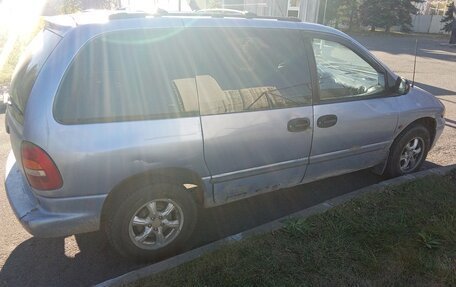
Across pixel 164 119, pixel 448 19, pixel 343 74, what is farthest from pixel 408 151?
pixel 448 19

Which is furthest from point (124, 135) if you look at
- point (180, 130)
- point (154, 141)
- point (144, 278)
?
point (144, 278)

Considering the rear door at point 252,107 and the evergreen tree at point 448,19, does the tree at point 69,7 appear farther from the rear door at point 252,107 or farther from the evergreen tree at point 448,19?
the evergreen tree at point 448,19

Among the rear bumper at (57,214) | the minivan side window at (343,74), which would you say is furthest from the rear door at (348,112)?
the rear bumper at (57,214)

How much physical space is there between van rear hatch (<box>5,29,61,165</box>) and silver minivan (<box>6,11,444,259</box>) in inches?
0.6

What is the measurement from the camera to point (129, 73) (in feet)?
8.37

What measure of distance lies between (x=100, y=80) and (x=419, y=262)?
8.48 ft

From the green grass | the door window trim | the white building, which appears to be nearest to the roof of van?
the door window trim

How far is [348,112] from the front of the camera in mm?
3410

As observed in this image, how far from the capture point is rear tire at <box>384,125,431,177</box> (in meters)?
4.00

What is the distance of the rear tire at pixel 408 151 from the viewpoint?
157 inches

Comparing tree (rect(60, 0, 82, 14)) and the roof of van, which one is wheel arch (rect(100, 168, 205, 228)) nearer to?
the roof of van

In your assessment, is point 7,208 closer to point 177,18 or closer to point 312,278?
point 177,18

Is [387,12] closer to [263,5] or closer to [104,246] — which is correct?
[263,5]

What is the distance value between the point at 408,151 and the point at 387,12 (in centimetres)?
3684
